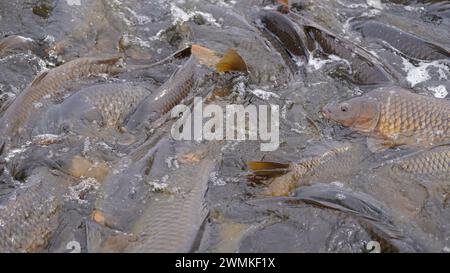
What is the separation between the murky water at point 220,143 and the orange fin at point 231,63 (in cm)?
10

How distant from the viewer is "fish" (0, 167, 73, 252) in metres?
3.06

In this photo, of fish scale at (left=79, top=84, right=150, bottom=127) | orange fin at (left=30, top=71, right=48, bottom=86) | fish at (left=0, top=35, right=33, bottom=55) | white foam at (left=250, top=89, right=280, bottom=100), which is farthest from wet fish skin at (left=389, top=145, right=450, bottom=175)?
fish at (left=0, top=35, right=33, bottom=55)

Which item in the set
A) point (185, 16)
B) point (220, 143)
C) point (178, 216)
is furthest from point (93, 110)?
point (185, 16)

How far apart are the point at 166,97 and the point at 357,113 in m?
Answer: 1.52

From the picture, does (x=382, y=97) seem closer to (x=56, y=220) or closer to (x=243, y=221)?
(x=243, y=221)

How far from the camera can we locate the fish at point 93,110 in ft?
12.7

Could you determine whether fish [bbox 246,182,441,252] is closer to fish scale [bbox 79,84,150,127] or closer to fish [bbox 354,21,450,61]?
fish scale [bbox 79,84,150,127]

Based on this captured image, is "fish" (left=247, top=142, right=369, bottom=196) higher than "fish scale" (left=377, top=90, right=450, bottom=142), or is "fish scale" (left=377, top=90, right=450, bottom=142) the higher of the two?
"fish scale" (left=377, top=90, right=450, bottom=142)

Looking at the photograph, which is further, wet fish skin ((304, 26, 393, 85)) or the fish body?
wet fish skin ((304, 26, 393, 85))

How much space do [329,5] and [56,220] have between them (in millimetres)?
3989

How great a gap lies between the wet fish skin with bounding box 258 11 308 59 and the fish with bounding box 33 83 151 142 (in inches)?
60.1

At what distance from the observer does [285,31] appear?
4.97 m

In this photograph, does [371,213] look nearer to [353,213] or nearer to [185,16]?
[353,213]
